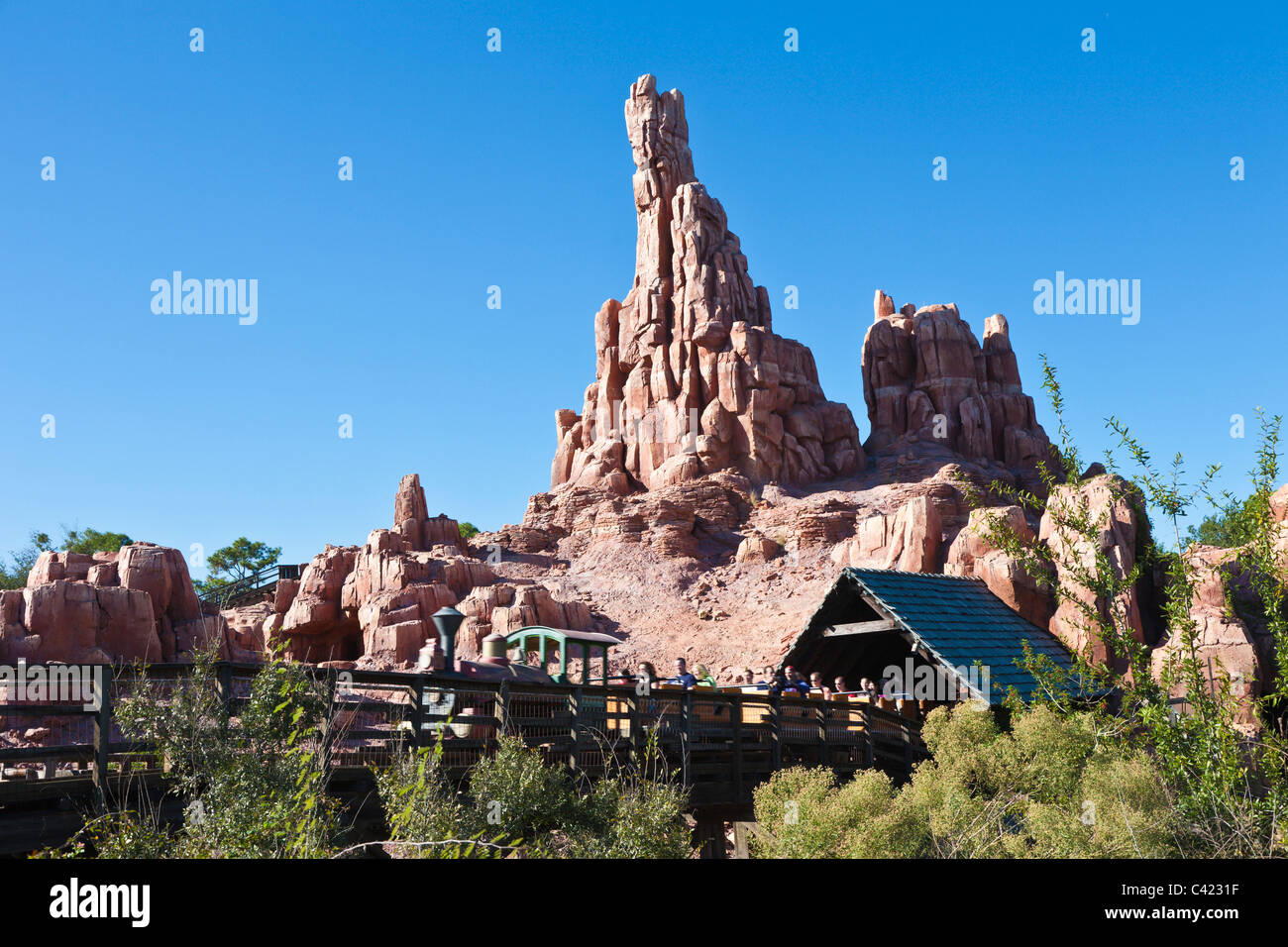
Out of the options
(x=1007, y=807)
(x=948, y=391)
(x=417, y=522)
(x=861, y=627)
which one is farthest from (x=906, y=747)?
(x=948, y=391)

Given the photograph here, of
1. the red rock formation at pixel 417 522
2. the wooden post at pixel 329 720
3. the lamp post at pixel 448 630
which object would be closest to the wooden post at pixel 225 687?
the wooden post at pixel 329 720

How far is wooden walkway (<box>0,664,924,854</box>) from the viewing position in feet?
27.3

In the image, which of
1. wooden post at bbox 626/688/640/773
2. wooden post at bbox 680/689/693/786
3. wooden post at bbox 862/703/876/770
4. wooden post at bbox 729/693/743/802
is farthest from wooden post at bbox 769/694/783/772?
wooden post at bbox 626/688/640/773

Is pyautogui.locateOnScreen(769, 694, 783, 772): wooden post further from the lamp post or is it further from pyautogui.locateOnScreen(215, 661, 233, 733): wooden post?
pyautogui.locateOnScreen(215, 661, 233, 733): wooden post

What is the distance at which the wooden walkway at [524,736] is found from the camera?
8336mm

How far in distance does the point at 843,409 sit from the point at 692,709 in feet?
172

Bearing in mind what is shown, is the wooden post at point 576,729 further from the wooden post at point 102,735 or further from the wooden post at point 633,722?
the wooden post at point 102,735

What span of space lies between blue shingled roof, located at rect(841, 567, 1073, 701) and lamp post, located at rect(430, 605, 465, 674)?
7392 mm

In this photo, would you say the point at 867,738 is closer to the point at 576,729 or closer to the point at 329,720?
the point at 576,729

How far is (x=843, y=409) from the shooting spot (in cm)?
6388

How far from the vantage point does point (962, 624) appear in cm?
1747

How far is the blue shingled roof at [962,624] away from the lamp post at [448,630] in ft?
24.3

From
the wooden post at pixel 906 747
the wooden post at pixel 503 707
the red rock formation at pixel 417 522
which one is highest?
the red rock formation at pixel 417 522
